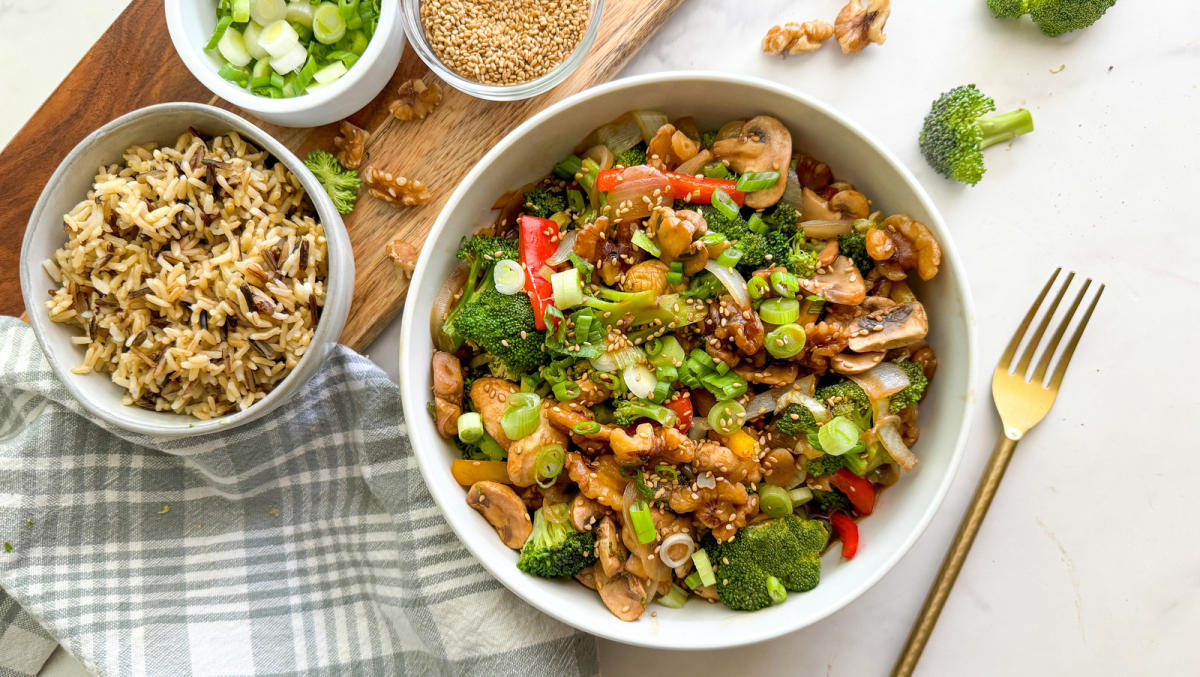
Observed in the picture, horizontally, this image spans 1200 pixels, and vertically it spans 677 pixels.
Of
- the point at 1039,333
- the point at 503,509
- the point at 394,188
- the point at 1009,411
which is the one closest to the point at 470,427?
the point at 503,509

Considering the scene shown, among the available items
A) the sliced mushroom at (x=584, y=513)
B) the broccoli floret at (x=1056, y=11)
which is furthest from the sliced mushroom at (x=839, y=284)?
the broccoli floret at (x=1056, y=11)

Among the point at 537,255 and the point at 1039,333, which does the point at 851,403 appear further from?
the point at 537,255

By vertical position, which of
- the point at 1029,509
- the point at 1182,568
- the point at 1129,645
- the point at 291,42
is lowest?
the point at 1129,645

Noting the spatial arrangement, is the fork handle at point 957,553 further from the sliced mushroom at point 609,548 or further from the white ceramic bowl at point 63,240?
the white ceramic bowl at point 63,240

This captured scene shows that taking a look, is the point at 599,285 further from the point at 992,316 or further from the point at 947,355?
the point at 992,316

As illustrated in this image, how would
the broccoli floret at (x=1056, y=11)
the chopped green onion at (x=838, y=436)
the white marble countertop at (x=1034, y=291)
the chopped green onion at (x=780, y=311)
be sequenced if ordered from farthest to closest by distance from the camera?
the white marble countertop at (x=1034, y=291)
the broccoli floret at (x=1056, y=11)
the chopped green onion at (x=780, y=311)
the chopped green onion at (x=838, y=436)

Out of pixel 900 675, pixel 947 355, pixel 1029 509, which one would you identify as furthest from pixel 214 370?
pixel 1029 509

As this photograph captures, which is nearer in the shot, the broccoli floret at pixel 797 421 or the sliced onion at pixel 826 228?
the broccoli floret at pixel 797 421
